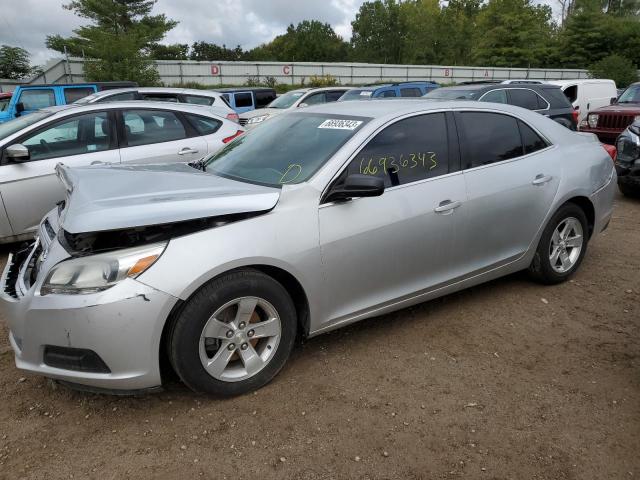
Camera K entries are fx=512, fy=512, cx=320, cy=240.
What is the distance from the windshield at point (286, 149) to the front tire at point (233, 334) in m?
0.73

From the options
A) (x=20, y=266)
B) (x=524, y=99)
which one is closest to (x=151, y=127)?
(x=20, y=266)

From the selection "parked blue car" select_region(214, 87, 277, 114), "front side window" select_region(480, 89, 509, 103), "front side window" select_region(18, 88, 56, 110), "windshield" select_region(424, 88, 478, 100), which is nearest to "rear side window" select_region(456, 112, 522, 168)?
"windshield" select_region(424, 88, 478, 100)

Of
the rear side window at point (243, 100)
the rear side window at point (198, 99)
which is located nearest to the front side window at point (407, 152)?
the rear side window at point (198, 99)

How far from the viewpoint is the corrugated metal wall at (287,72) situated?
27.9 metres

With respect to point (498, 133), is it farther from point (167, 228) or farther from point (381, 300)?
point (167, 228)

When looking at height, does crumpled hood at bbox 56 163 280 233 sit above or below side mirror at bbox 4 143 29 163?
below

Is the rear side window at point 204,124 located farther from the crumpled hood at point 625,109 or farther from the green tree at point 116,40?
the green tree at point 116,40

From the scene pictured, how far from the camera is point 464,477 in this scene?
2.33 meters

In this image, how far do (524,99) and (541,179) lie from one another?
7263 millimetres

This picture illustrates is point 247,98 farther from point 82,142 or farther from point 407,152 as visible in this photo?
point 407,152

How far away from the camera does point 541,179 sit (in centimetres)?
398

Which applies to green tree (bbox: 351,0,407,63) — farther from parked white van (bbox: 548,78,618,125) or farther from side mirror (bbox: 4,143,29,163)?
side mirror (bbox: 4,143,29,163)

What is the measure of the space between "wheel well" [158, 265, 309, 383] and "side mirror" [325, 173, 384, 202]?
52 cm

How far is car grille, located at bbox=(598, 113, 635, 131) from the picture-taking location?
9.83 metres
